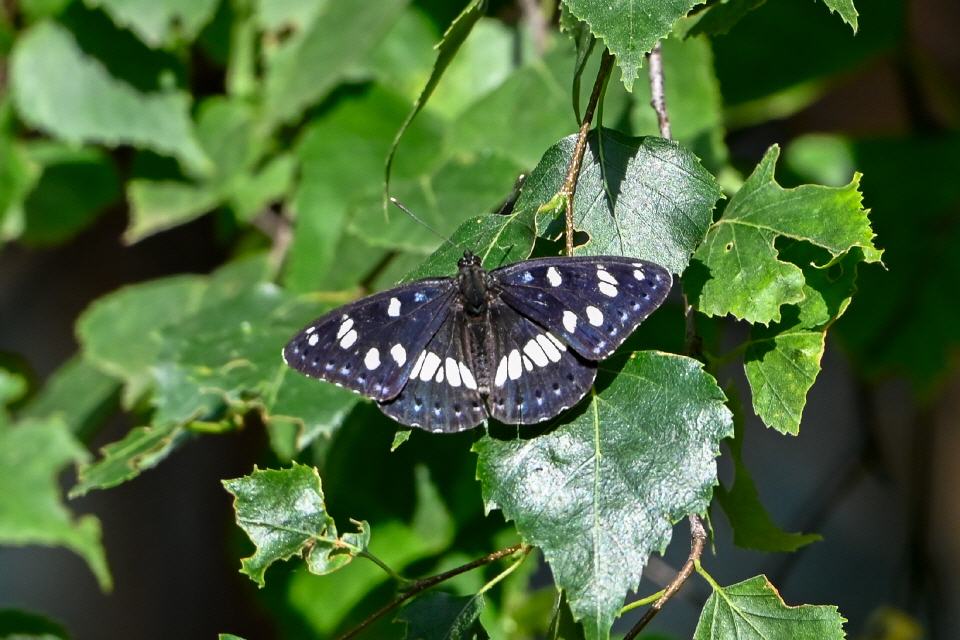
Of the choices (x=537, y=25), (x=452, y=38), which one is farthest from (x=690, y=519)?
(x=537, y=25)

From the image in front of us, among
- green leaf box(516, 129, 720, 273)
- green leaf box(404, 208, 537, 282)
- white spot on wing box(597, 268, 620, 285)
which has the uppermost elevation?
green leaf box(516, 129, 720, 273)

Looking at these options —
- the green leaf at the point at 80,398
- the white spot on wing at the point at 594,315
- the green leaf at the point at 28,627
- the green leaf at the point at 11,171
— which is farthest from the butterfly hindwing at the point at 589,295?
the green leaf at the point at 11,171

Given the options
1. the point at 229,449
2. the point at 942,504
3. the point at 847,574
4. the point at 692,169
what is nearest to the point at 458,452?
the point at 692,169

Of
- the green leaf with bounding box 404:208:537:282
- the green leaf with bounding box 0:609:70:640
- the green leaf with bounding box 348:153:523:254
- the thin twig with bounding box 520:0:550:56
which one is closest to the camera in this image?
the green leaf with bounding box 404:208:537:282

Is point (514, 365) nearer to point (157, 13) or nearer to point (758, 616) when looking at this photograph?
point (758, 616)

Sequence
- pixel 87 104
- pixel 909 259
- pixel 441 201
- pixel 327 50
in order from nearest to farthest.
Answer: pixel 441 201
pixel 327 50
pixel 87 104
pixel 909 259

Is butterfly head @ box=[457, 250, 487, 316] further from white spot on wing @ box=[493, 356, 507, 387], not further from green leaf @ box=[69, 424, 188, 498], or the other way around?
green leaf @ box=[69, 424, 188, 498]

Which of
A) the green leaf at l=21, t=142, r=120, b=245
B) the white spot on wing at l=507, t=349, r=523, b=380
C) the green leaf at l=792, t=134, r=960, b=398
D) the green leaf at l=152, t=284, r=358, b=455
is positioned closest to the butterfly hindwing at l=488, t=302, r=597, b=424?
the white spot on wing at l=507, t=349, r=523, b=380

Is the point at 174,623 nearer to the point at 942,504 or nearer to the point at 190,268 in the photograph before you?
the point at 190,268
